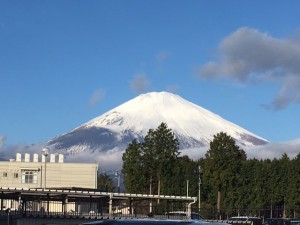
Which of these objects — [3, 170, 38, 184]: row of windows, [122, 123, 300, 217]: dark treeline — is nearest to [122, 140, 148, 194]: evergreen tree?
[122, 123, 300, 217]: dark treeline

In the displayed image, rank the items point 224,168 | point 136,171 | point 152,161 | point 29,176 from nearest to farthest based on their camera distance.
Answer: point 224,168 → point 152,161 → point 136,171 → point 29,176

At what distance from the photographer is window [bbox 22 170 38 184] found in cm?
11462

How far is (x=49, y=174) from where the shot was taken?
118 m

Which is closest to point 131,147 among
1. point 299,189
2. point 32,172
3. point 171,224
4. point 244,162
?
point 244,162

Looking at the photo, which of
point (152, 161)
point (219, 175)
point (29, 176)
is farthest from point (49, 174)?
point (219, 175)

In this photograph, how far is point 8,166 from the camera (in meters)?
117

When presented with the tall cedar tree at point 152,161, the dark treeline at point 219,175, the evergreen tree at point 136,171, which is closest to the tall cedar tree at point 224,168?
the dark treeline at point 219,175

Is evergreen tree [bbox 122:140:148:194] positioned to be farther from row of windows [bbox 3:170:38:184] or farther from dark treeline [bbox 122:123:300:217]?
row of windows [bbox 3:170:38:184]

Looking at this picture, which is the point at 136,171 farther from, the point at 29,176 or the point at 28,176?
the point at 28,176

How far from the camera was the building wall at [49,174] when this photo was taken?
114000 mm

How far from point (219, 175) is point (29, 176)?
4523cm

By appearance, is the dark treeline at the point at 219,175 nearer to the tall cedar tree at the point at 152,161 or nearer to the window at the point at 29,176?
the tall cedar tree at the point at 152,161

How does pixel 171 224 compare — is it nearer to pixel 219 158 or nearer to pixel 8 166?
pixel 219 158

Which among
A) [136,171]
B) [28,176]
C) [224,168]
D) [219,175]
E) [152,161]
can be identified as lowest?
[28,176]
